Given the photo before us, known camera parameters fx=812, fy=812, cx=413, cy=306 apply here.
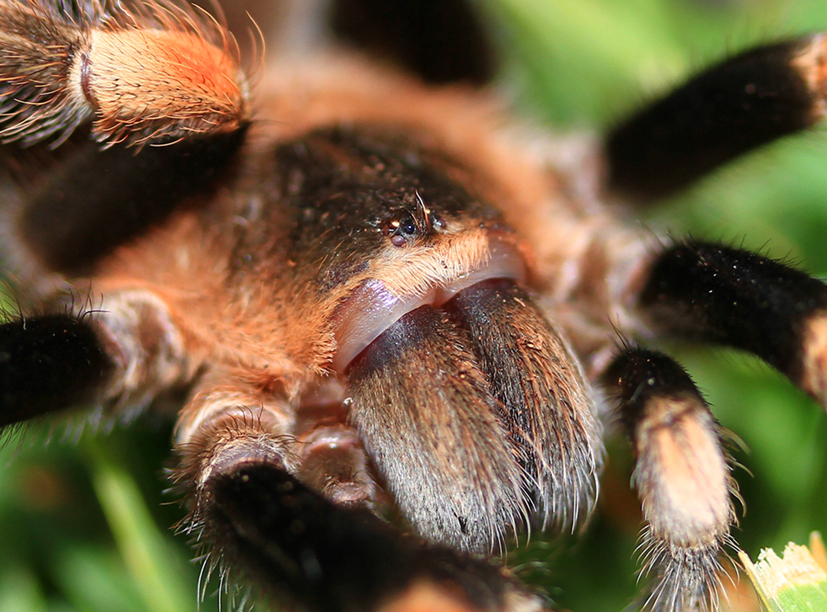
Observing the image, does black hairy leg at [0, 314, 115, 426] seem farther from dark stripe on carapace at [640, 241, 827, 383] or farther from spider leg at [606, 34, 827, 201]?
spider leg at [606, 34, 827, 201]

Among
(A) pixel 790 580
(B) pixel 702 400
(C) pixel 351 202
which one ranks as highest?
(B) pixel 702 400

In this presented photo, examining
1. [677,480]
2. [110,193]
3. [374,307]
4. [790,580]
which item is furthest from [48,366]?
[790,580]

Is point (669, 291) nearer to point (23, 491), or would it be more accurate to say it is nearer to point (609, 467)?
point (609, 467)

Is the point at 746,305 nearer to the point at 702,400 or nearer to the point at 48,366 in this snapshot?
the point at 702,400

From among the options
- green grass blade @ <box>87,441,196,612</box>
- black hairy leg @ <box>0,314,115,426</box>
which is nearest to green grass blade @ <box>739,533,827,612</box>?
green grass blade @ <box>87,441,196,612</box>

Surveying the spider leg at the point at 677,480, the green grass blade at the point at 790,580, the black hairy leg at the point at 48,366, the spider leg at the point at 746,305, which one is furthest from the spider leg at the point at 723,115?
the black hairy leg at the point at 48,366

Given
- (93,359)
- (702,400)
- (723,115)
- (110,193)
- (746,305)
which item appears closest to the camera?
(702,400)
